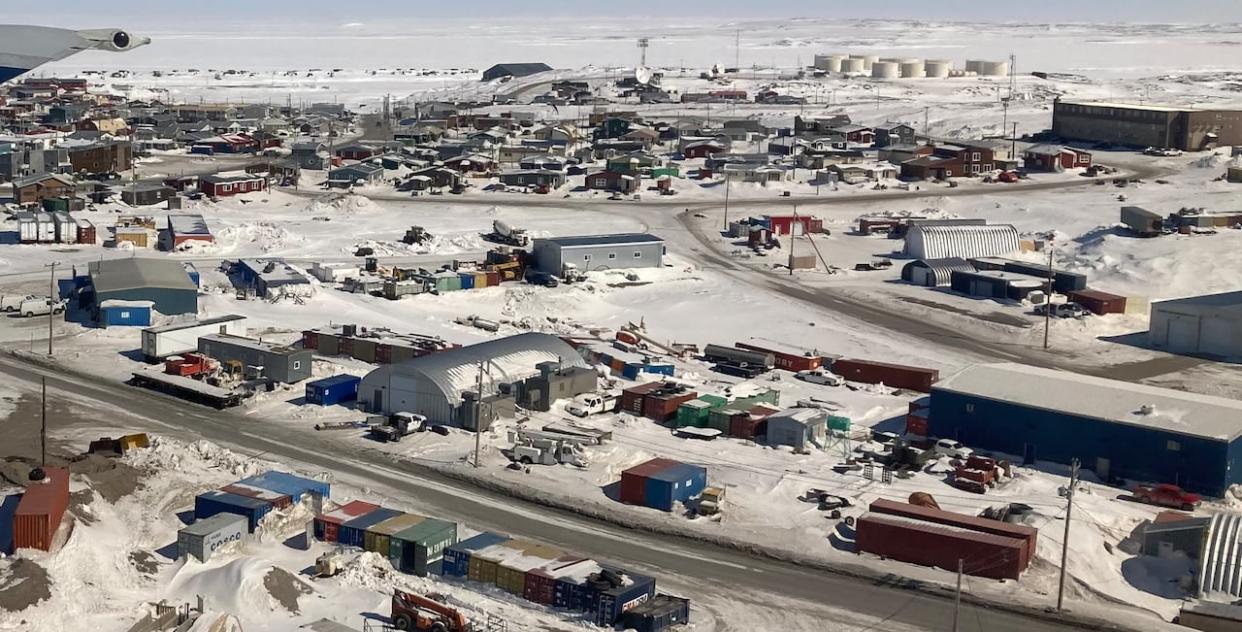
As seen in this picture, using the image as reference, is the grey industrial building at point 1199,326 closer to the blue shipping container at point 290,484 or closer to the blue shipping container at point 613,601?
the blue shipping container at point 613,601

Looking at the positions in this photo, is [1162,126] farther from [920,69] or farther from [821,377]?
[920,69]

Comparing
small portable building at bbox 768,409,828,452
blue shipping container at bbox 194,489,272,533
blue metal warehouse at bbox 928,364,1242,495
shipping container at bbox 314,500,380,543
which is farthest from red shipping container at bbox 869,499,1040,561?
blue shipping container at bbox 194,489,272,533

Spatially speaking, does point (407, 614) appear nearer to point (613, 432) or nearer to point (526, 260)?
point (613, 432)

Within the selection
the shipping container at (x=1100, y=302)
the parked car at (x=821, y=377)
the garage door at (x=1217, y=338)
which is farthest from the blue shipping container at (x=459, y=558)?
the shipping container at (x=1100, y=302)

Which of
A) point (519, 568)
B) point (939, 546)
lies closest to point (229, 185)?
point (519, 568)

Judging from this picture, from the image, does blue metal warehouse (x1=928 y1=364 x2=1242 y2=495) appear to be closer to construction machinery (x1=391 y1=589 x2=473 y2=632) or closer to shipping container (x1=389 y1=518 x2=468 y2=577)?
shipping container (x1=389 y1=518 x2=468 y2=577)

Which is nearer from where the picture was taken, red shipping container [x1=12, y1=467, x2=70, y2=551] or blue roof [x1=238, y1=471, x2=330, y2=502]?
red shipping container [x1=12, y1=467, x2=70, y2=551]
